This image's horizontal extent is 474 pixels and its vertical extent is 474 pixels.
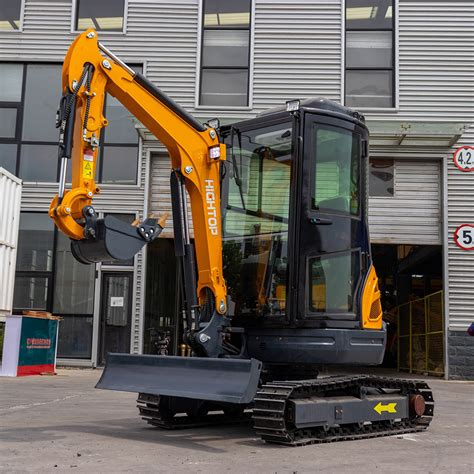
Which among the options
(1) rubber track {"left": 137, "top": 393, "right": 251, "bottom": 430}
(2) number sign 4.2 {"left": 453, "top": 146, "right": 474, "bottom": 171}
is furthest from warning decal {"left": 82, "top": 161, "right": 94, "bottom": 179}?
(2) number sign 4.2 {"left": 453, "top": 146, "right": 474, "bottom": 171}

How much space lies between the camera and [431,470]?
5.53 m

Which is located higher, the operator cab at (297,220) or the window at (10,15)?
the window at (10,15)

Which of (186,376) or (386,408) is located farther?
(386,408)

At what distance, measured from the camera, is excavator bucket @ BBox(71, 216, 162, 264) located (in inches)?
242

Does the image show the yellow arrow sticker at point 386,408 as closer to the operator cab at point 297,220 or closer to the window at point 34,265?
the operator cab at point 297,220

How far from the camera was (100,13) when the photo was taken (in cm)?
1733

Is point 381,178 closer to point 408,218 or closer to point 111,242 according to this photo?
point 408,218

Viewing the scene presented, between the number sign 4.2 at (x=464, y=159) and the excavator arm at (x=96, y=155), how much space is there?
10439mm

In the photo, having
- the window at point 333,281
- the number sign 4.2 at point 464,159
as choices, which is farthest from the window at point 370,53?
the window at point 333,281

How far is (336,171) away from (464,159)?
9.97 meters

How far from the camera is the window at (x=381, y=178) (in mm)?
16406

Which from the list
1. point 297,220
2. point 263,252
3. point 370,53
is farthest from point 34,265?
point 297,220

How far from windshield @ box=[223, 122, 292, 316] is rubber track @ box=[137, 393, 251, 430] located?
1316mm

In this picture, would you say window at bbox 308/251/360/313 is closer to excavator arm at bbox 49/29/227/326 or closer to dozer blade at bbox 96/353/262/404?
excavator arm at bbox 49/29/227/326
